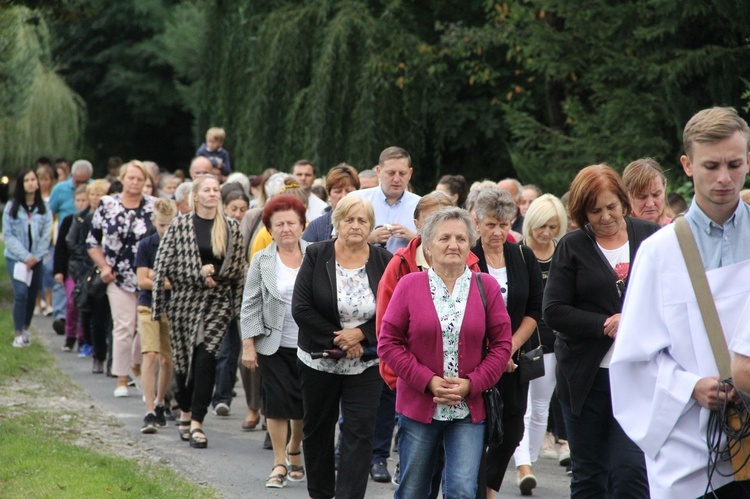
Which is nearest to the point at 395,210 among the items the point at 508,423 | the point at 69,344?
the point at 508,423

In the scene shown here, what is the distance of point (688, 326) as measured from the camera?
12.9 ft

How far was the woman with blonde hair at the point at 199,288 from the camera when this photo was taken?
31.2 feet

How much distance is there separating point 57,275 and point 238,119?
8104 mm

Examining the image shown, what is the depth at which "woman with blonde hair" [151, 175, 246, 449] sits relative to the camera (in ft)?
31.2

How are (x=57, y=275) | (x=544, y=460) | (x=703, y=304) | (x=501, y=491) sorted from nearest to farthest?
1. (x=703, y=304)
2. (x=501, y=491)
3. (x=544, y=460)
4. (x=57, y=275)

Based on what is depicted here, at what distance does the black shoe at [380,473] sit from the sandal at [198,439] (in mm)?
1707

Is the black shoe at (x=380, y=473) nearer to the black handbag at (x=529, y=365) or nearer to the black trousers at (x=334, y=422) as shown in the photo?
the black trousers at (x=334, y=422)

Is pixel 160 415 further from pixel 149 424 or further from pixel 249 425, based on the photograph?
pixel 249 425

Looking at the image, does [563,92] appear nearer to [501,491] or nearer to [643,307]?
[501,491]

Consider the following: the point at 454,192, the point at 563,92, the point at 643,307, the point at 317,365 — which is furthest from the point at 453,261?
the point at 563,92

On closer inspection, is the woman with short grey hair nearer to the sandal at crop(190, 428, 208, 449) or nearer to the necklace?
the necklace

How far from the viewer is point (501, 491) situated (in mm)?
8281

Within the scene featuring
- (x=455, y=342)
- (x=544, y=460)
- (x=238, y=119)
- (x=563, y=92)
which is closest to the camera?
(x=455, y=342)

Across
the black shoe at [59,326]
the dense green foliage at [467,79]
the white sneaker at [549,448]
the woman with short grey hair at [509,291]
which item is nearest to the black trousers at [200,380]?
the white sneaker at [549,448]
